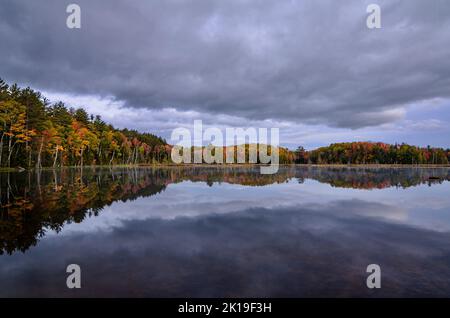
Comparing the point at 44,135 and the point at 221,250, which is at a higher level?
the point at 44,135

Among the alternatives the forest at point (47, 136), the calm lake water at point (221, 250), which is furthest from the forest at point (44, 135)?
the calm lake water at point (221, 250)

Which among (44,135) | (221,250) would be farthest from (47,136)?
(221,250)

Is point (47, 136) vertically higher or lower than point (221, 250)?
higher

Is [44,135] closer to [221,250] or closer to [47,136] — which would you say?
[47,136]

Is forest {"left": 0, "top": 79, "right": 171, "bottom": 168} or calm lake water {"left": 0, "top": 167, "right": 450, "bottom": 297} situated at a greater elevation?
forest {"left": 0, "top": 79, "right": 171, "bottom": 168}

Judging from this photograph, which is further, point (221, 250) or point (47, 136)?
point (47, 136)

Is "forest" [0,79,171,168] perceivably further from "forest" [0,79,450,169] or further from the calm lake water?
the calm lake water

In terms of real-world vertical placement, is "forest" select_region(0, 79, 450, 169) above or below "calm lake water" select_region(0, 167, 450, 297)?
above

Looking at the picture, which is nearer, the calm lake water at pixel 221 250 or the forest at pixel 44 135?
the calm lake water at pixel 221 250

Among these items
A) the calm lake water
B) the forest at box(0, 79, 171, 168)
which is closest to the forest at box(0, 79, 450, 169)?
the forest at box(0, 79, 171, 168)

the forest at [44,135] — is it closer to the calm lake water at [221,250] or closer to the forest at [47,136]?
the forest at [47,136]

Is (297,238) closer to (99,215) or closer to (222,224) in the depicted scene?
(222,224)

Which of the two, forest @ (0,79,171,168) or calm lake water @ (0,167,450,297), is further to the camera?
forest @ (0,79,171,168)

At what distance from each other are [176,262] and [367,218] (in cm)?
1171
